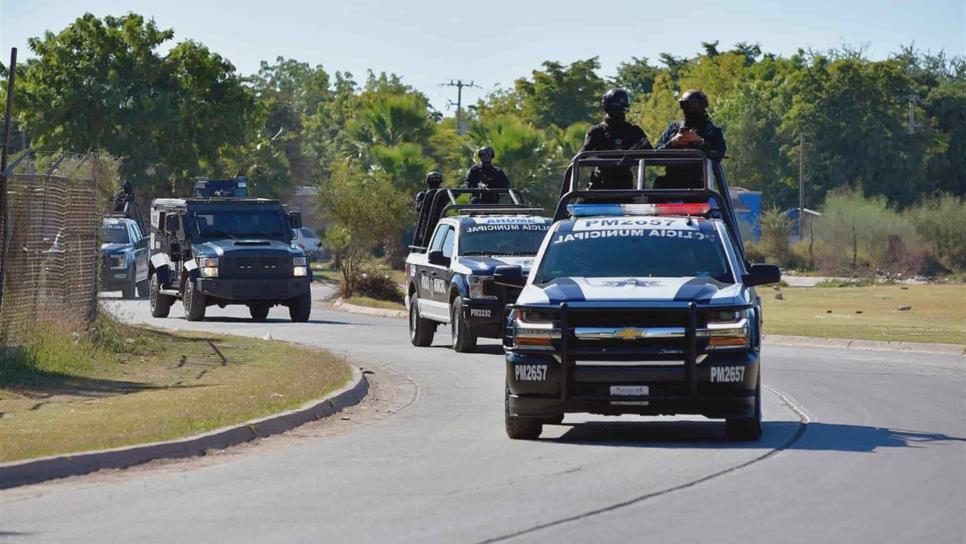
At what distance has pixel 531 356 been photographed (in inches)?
543

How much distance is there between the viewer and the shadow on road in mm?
13805

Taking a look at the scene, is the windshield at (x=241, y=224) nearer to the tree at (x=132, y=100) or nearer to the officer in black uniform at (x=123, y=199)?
the officer in black uniform at (x=123, y=199)

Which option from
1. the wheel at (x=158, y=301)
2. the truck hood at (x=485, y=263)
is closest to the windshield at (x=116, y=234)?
the wheel at (x=158, y=301)

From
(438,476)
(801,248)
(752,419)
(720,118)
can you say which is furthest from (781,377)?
(720,118)

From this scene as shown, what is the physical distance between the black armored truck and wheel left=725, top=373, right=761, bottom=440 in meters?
18.5

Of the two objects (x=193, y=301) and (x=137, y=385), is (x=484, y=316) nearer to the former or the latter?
(x=137, y=385)

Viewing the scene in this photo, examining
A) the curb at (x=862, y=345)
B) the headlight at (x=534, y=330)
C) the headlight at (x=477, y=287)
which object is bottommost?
the curb at (x=862, y=345)

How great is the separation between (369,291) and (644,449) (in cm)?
2893

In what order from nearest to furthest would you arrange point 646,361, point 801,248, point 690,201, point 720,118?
point 646,361 → point 690,201 → point 801,248 → point 720,118

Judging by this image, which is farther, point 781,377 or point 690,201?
point 781,377

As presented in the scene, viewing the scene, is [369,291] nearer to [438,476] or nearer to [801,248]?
[438,476]

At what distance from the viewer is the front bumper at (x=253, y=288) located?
103ft

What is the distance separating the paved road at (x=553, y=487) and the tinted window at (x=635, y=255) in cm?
138

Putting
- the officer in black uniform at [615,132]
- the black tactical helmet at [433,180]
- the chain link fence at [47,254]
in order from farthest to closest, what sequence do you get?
the black tactical helmet at [433,180]
the chain link fence at [47,254]
the officer in black uniform at [615,132]
